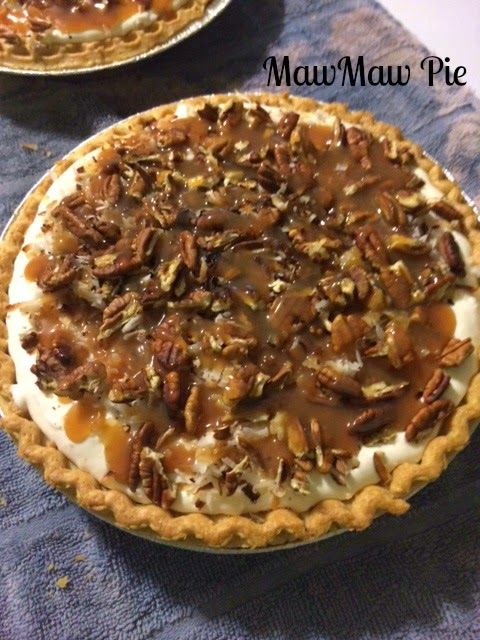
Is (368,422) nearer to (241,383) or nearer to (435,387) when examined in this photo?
(435,387)

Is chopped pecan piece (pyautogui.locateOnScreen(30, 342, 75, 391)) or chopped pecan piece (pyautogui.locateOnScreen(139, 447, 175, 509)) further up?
chopped pecan piece (pyautogui.locateOnScreen(30, 342, 75, 391))

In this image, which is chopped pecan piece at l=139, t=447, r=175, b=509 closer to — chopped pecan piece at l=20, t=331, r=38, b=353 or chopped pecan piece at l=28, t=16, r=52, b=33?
chopped pecan piece at l=20, t=331, r=38, b=353

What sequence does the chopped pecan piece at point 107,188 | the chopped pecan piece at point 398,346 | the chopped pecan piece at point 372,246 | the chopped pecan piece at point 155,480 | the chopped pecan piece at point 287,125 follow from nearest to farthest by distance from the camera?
the chopped pecan piece at point 155,480 < the chopped pecan piece at point 398,346 < the chopped pecan piece at point 372,246 < the chopped pecan piece at point 107,188 < the chopped pecan piece at point 287,125

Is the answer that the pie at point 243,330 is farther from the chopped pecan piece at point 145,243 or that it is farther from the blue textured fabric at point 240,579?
the blue textured fabric at point 240,579

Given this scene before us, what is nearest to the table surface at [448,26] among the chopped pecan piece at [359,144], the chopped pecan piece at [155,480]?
the chopped pecan piece at [359,144]

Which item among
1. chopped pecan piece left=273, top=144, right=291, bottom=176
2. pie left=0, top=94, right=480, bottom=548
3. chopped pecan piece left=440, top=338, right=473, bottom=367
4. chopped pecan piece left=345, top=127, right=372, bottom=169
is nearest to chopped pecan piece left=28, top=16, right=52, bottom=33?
pie left=0, top=94, right=480, bottom=548

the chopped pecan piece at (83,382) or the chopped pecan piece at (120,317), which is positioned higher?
the chopped pecan piece at (120,317)

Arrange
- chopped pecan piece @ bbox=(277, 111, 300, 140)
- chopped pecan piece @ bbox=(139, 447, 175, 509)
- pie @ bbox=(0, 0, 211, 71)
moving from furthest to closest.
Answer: pie @ bbox=(0, 0, 211, 71) → chopped pecan piece @ bbox=(277, 111, 300, 140) → chopped pecan piece @ bbox=(139, 447, 175, 509)

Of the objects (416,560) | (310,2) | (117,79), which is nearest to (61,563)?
(416,560)

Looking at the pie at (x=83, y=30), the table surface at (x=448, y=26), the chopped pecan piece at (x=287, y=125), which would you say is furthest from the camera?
the table surface at (x=448, y=26)
